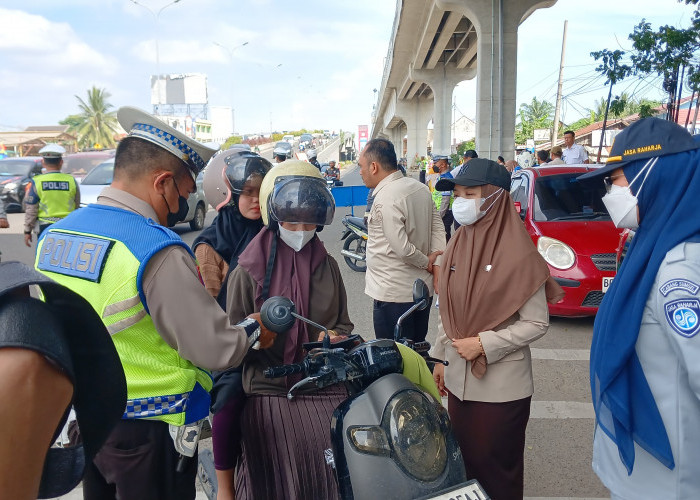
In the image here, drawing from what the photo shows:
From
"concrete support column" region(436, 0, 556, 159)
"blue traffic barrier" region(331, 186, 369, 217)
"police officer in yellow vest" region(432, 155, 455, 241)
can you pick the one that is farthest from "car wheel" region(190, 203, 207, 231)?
"concrete support column" region(436, 0, 556, 159)

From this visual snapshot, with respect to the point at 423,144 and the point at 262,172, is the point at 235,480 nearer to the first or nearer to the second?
the point at 262,172

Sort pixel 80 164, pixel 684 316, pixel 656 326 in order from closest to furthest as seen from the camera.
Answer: pixel 684 316 → pixel 656 326 → pixel 80 164

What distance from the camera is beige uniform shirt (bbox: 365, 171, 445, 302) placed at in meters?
3.96

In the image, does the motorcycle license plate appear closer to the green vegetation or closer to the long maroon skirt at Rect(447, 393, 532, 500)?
the long maroon skirt at Rect(447, 393, 532, 500)

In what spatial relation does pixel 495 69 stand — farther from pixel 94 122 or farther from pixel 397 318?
pixel 94 122

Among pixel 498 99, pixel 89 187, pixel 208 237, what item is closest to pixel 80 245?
pixel 208 237

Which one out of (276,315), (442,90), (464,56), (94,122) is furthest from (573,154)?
(94,122)

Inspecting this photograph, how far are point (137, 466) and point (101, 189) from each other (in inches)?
350

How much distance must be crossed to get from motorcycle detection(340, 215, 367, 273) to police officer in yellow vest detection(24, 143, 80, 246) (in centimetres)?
427

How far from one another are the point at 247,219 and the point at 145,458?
1548mm

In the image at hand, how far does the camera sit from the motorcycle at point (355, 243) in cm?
922

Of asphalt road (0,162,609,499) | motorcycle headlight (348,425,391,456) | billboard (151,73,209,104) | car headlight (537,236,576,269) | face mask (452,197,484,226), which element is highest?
billboard (151,73,209,104)

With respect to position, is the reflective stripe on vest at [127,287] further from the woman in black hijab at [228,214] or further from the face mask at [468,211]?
the face mask at [468,211]

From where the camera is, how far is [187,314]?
A: 1.84 meters
